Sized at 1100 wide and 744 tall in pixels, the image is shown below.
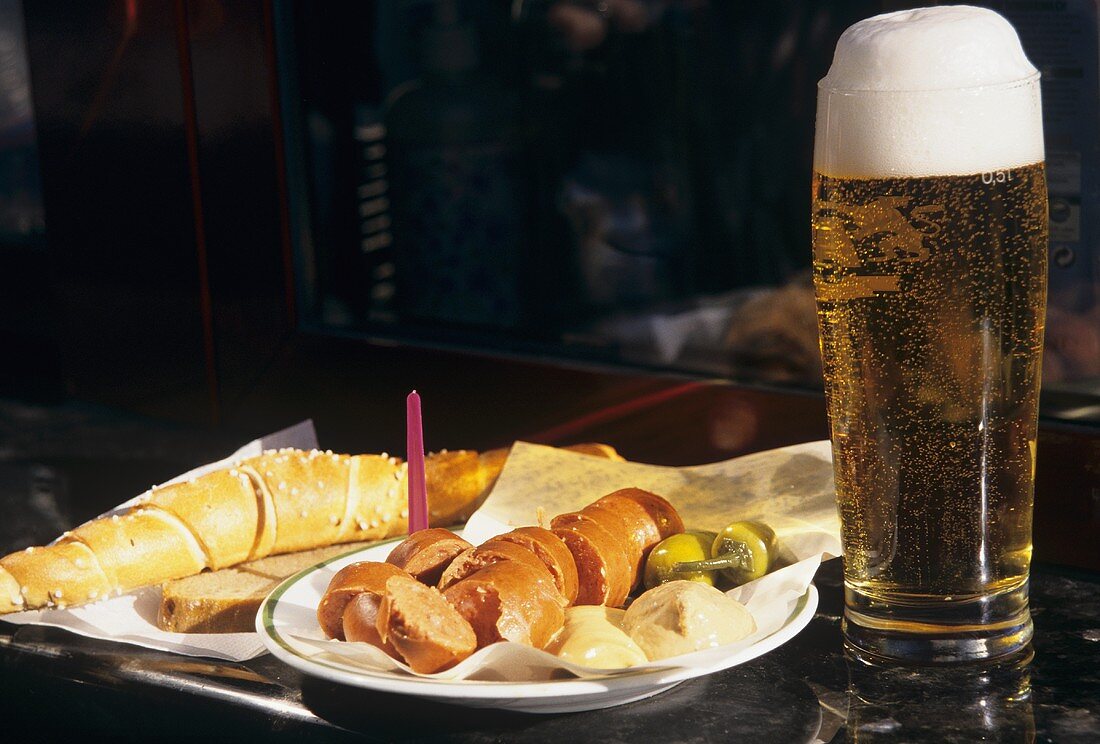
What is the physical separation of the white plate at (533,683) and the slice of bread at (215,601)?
0.20 metres

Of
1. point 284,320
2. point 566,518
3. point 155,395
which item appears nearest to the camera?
point 566,518

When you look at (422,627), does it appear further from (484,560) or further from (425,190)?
(425,190)

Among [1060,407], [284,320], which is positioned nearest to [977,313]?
[1060,407]

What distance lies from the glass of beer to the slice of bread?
439 mm

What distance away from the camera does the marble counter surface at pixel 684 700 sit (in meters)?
0.88

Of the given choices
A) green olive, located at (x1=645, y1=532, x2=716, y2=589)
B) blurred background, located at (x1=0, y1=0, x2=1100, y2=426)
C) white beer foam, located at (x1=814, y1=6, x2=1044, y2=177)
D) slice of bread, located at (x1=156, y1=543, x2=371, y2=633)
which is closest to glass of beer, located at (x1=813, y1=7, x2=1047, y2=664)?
white beer foam, located at (x1=814, y1=6, x2=1044, y2=177)

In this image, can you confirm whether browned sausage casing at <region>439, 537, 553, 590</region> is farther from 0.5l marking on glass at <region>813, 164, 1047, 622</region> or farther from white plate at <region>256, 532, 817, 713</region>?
0.5l marking on glass at <region>813, 164, 1047, 622</region>

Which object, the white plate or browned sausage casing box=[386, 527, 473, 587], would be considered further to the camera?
browned sausage casing box=[386, 527, 473, 587]

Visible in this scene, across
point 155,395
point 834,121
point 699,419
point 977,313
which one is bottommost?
point 155,395

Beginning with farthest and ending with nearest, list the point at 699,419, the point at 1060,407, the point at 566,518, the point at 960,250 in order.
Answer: the point at 699,419 → the point at 1060,407 → the point at 566,518 → the point at 960,250

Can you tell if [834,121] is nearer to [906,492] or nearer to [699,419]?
[906,492]

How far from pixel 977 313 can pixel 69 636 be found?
776 mm

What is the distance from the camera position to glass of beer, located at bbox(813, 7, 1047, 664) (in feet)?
2.91

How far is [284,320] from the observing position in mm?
1706
